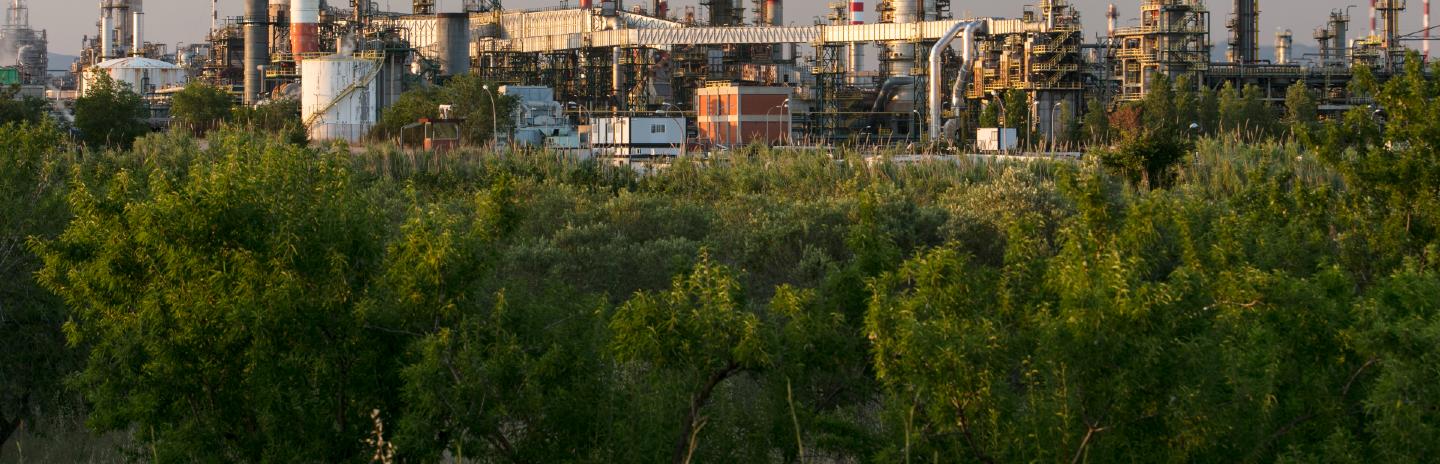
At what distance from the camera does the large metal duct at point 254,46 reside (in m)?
72.6

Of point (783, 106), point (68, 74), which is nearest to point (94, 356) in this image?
point (783, 106)

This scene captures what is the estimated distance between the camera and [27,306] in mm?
11242

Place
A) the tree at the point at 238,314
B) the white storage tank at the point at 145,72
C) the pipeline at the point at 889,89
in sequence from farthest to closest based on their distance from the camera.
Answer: the white storage tank at the point at 145,72, the pipeline at the point at 889,89, the tree at the point at 238,314

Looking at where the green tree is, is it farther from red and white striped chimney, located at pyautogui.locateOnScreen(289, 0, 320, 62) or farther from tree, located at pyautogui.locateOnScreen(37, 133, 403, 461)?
tree, located at pyautogui.locateOnScreen(37, 133, 403, 461)

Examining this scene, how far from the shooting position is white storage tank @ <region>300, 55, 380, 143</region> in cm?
5584

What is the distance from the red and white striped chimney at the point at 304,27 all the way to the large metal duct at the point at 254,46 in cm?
850

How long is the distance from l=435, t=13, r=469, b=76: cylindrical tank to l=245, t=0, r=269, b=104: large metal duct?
36.3ft

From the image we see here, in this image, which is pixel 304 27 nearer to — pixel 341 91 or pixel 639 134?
pixel 341 91

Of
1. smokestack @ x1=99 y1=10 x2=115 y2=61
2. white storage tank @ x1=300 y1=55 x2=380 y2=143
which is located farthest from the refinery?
smokestack @ x1=99 y1=10 x2=115 y2=61

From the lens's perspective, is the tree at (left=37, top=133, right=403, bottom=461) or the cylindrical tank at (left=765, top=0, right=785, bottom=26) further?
the cylindrical tank at (left=765, top=0, right=785, bottom=26)

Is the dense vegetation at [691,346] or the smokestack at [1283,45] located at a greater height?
the smokestack at [1283,45]

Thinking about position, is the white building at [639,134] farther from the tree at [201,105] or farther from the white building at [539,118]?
the tree at [201,105]

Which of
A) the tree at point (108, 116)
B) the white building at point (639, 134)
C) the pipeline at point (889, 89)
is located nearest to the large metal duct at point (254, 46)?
the tree at point (108, 116)

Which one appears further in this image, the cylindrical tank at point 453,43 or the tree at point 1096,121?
the cylindrical tank at point 453,43
